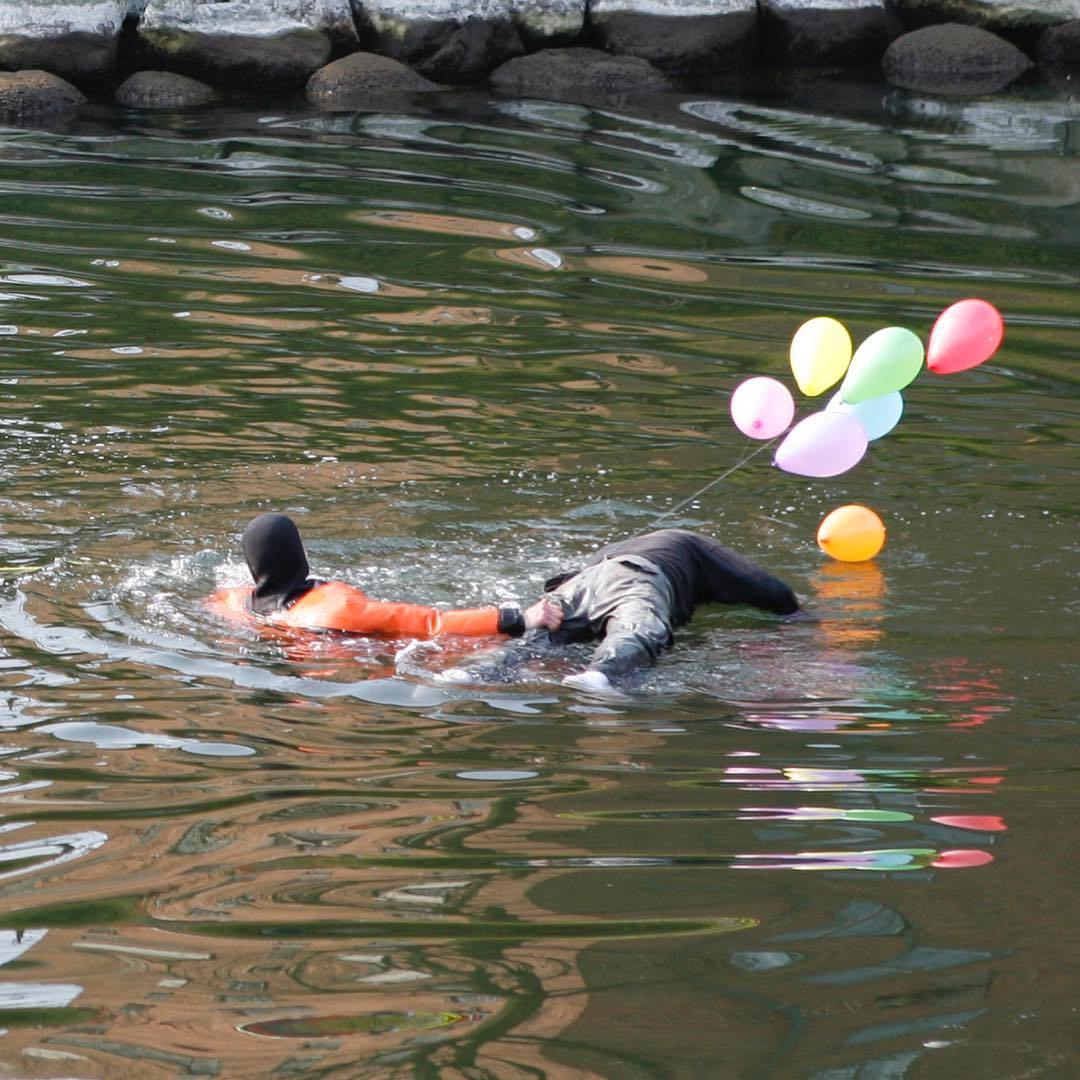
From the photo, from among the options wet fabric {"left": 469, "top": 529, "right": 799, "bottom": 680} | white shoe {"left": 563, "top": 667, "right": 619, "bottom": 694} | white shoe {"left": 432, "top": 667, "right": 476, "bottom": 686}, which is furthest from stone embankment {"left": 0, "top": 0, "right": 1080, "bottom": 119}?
white shoe {"left": 563, "top": 667, "right": 619, "bottom": 694}

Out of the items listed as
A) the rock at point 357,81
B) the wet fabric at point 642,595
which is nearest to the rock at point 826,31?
the rock at point 357,81

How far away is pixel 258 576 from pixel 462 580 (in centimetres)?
99

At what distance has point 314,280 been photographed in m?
11.5

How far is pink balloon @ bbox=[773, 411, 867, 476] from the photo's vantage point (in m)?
6.92

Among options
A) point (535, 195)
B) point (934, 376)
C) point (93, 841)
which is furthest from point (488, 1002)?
point (535, 195)

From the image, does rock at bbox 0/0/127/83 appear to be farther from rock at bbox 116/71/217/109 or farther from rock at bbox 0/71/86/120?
rock at bbox 116/71/217/109

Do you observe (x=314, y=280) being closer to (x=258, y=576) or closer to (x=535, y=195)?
→ (x=535, y=195)

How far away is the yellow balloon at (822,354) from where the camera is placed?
723cm

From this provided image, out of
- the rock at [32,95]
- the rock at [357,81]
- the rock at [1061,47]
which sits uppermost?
the rock at [1061,47]

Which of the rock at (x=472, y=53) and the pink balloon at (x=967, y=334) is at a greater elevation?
the rock at (x=472, y=53)

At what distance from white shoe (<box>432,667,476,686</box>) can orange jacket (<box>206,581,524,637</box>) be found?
30 cm

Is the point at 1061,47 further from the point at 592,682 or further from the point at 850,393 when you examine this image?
the point at 592,682

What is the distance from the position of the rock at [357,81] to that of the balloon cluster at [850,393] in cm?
Result: 990

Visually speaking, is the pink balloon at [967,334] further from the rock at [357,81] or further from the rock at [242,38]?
the rock at [242,38]
